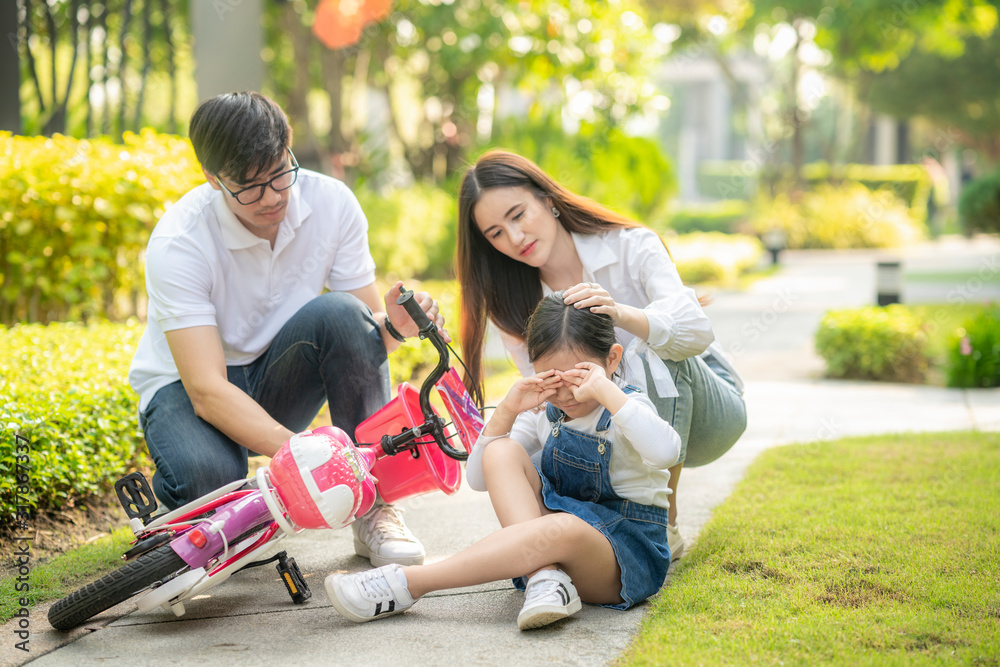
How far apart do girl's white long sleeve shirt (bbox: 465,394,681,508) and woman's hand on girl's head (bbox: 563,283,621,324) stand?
233 millimetres

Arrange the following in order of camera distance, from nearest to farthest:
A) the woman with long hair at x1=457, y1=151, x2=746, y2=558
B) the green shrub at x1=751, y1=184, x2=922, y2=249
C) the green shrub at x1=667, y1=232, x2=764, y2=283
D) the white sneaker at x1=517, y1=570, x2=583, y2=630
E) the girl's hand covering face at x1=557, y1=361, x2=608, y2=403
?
the white sneaker at x1=517, y1=570, x2=583, y2=630
the girl's hand covering face at x1=557, y1=361, x2=608, y2=403
the woman with long hair at x1=457, y1=151, x2=746, y2=558
the green shrub at x1=667, y1=232, x2=764, y2=283
the green shrub at x1=751, y1=184, x2=922, y2=249

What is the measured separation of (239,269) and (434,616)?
118 centimetres

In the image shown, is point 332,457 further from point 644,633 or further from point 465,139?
point 465,139

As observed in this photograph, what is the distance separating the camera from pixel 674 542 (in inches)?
101

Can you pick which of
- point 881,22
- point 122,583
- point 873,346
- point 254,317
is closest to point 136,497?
point 122,583

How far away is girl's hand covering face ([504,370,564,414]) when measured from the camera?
218 cm

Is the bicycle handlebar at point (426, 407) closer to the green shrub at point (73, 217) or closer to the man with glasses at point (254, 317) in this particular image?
the man with glasses at point (254, 317)

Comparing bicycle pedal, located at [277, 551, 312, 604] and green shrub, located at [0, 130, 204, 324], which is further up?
green shrub, located at [0, 130, 204, 324]

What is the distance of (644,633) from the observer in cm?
204

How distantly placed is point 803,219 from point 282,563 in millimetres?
16958

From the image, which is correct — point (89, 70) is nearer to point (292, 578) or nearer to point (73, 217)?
point (73, 217)

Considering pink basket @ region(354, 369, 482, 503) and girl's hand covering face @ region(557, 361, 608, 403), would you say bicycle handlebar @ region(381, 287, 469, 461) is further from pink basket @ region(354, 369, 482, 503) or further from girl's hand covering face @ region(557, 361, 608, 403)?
girl's hand covering face @ region(557, 361, 608, 403)

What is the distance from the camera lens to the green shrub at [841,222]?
17.1 meters

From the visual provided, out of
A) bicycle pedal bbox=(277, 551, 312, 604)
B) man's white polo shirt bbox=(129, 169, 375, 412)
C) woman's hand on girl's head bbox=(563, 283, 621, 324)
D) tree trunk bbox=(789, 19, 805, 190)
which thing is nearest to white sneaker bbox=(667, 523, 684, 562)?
woman's hand on girl's head bbox=(563, 283, 621, 324)
